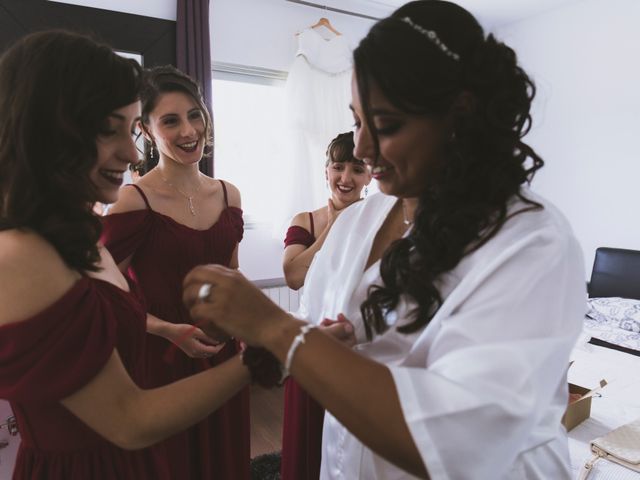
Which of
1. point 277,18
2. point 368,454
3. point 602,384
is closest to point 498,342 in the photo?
point 368,454

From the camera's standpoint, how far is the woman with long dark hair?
622 mm

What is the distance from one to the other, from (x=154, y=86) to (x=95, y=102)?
0.89 meters

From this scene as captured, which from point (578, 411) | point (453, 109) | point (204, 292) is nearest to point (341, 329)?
point (204, 292)

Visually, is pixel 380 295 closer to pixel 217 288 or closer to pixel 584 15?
pixel 217 288

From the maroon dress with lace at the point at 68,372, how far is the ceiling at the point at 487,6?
3283 mm

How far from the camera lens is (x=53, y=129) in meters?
0.77

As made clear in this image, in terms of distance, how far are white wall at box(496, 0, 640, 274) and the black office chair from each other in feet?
1.26

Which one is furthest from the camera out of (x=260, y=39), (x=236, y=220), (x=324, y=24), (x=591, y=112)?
(x=591, y=112)

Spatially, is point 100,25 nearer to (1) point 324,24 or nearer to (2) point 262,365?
(1) point 324,24

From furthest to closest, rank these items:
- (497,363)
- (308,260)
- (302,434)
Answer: (308,260), (302,434), (497,363)

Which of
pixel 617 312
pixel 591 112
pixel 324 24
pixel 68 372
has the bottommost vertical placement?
pixel 617 312

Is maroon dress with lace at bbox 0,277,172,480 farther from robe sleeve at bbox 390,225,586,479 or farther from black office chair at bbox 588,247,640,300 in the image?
black office chair at bbox 588,247,640,300

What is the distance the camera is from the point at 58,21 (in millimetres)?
2637

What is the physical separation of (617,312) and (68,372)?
2992 millimetres
